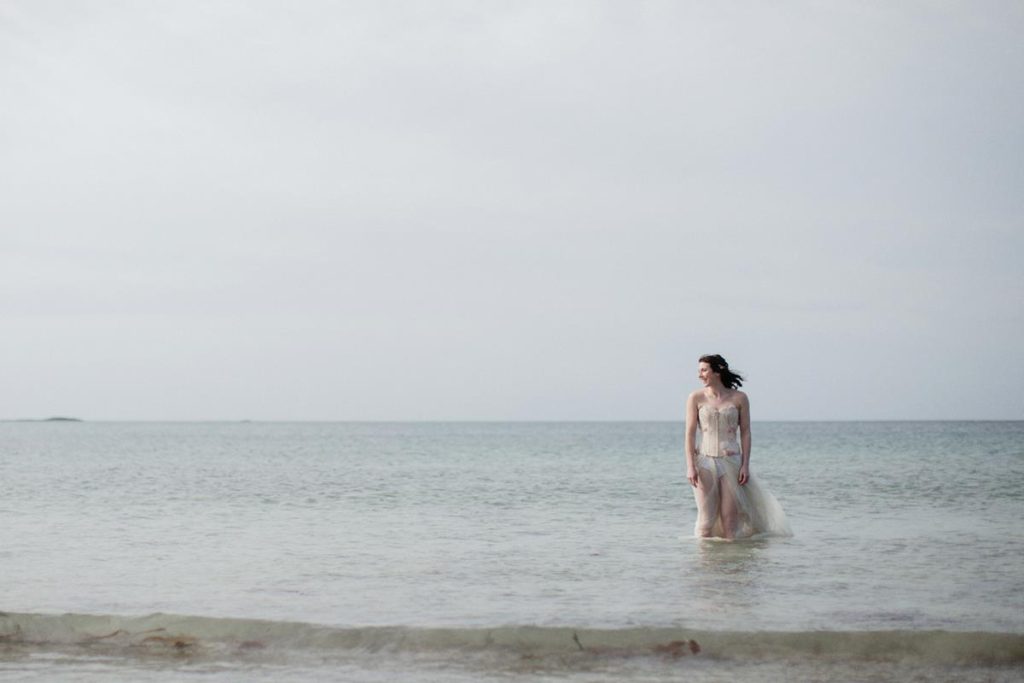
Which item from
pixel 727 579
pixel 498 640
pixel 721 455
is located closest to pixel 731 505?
pixel 721 455

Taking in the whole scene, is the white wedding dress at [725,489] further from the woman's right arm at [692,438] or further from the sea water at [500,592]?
the sea water at [500,592]

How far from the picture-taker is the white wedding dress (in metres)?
12.1

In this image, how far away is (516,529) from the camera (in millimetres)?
14625

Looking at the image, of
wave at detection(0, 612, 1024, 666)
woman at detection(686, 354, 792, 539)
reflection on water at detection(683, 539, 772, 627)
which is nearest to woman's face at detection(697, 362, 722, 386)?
woman at detection(686, 354, 792, 539)

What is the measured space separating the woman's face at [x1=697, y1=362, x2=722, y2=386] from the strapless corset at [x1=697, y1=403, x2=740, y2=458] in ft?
1.02

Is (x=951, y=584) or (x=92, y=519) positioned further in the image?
(x=92, y=519)

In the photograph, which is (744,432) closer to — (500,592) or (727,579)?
(727,579)

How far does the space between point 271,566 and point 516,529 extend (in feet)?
15.3

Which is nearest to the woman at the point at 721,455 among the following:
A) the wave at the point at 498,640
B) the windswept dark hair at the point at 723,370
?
the windswept dark hair at the point at 723,370

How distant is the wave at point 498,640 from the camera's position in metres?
6.71

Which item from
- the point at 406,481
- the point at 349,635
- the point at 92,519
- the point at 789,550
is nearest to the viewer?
the point at 349,635

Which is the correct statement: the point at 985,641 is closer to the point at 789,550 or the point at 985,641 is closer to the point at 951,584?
the point at 951,584

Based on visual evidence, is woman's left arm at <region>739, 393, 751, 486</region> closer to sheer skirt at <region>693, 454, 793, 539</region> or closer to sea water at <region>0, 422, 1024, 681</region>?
sheer skirt at <region>693, 454, 793, 539</region>

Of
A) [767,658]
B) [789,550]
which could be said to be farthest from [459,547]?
[767,658]
